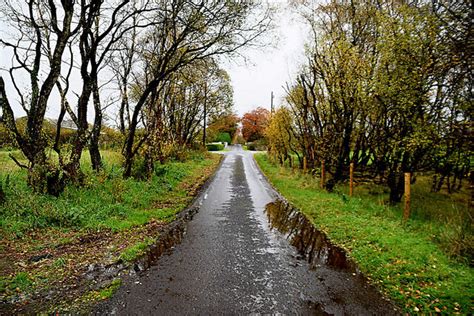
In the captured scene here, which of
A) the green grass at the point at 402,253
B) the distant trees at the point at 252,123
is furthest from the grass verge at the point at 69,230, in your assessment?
the distant trees at the point at 252,123

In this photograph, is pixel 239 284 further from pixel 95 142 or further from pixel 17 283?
pixel 95 142

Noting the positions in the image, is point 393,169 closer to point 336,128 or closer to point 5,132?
point 336,128

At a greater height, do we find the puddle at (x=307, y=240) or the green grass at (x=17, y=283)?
the puddle at (x=307, y=240)

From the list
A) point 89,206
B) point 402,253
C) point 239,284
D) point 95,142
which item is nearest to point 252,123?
point 95,142

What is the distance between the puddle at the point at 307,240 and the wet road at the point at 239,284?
9.3 inches

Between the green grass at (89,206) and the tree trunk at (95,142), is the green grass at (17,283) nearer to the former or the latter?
the green grass at (89,206)

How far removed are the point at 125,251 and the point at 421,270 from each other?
5143 millimetres

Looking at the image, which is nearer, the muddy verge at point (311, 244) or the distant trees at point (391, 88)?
the muddy verge at point (311, 244)

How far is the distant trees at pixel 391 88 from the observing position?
7.80m

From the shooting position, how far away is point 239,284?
15.0 feet

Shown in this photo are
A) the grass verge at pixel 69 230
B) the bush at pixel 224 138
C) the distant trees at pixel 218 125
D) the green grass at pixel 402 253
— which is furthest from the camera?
the bush at pixel 224 138

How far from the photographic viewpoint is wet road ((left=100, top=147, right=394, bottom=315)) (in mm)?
3945

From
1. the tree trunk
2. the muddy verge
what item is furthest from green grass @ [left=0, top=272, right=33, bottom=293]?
the tree trunk

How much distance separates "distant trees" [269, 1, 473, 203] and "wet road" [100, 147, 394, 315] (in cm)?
404
